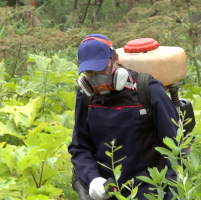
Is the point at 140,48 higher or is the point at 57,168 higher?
the point at 140,48

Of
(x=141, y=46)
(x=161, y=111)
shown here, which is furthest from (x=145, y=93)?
(x=141, y=46)

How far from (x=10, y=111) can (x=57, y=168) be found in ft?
2.93

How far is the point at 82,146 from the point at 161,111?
59 centimetres

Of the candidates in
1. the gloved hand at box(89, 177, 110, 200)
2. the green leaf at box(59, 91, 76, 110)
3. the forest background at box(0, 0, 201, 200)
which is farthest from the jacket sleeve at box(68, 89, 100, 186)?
the green leaf at box(59, 91, 76, 110)

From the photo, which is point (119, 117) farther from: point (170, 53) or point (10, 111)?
point (10, 111)

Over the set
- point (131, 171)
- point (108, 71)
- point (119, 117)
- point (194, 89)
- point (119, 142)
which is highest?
point (108, 71)

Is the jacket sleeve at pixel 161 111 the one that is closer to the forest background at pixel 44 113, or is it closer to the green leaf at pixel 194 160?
the forest background at pixel 44 113

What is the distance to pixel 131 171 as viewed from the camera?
6.97 ft

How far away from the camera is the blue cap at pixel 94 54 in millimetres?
2012

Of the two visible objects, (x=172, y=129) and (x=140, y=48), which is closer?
(x=172, y=129)

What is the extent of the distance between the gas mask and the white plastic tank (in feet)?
1.04

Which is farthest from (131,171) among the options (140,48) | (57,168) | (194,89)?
(194,89)

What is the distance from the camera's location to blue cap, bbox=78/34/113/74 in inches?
79.2

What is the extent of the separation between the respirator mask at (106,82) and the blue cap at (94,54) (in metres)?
0.03
